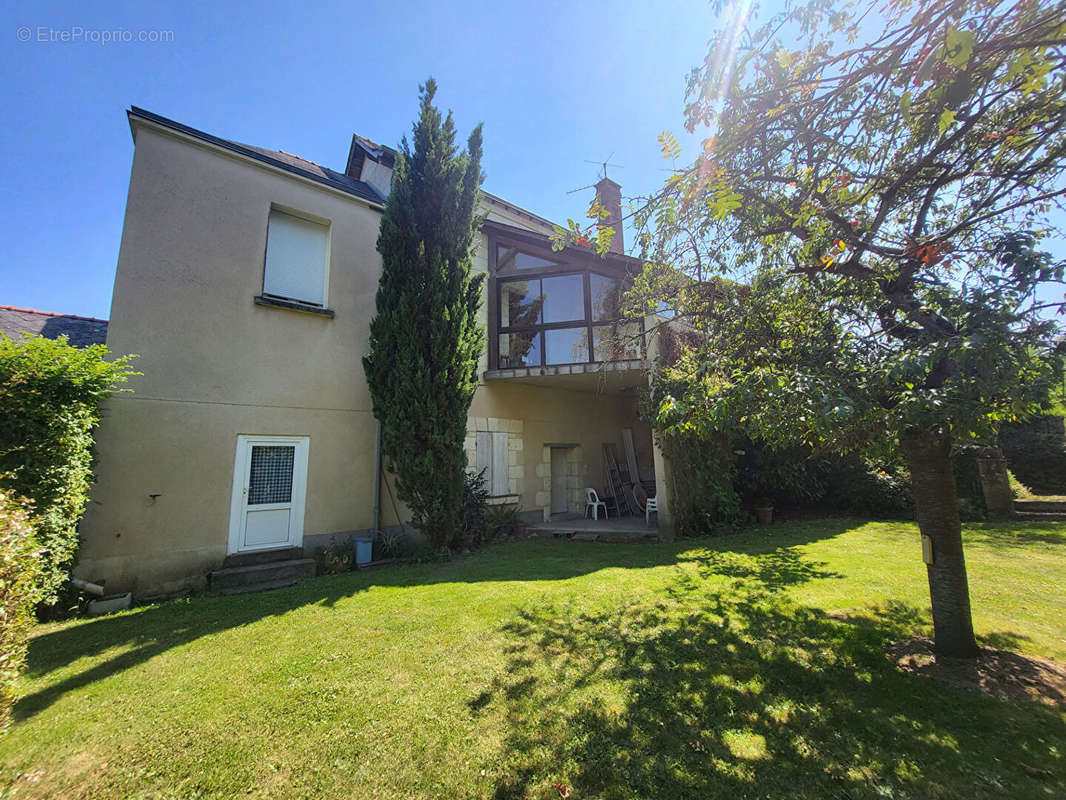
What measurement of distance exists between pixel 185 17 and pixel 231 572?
25.9ft

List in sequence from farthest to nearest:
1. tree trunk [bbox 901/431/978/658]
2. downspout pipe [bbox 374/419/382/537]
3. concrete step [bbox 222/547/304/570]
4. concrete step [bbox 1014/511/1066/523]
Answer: concrete step [bbox 1014/511/1066/523]
downspout pipe [bbox 374/419/382/537]
concrete step [bbox 222/547/304/570]
tree trunk [bbox 901/431/978/658]

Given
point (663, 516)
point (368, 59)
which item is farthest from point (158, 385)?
point (663, 516)

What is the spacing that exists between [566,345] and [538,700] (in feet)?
23.7

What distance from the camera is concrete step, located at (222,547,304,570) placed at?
19.7 feet

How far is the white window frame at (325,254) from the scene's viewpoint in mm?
6961

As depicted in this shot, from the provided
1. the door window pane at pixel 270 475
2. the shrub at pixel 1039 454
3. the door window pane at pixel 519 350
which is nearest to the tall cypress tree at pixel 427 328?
the door window pane at pixel 270 475

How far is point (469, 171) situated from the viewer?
25.8ft

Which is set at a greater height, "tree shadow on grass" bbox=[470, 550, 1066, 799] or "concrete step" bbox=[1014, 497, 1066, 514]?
"concrete step" bbox=[1014, 497, 1066, 514]

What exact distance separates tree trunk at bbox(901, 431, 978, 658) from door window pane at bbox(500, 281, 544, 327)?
7185 millimetres

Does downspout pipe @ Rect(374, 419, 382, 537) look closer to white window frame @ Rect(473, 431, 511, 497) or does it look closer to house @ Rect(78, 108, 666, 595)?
house @ Rect(78, 108, 666, 595)

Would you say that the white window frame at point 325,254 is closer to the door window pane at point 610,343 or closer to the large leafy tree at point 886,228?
the door window pane at point 610,343

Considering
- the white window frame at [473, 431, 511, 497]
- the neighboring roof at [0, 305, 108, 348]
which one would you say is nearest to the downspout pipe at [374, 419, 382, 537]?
the white window frame at [473, 431, 511, 497]

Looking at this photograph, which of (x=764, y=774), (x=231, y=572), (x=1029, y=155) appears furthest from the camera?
(x=231, y=572)

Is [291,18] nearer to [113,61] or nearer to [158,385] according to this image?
[113,61]
